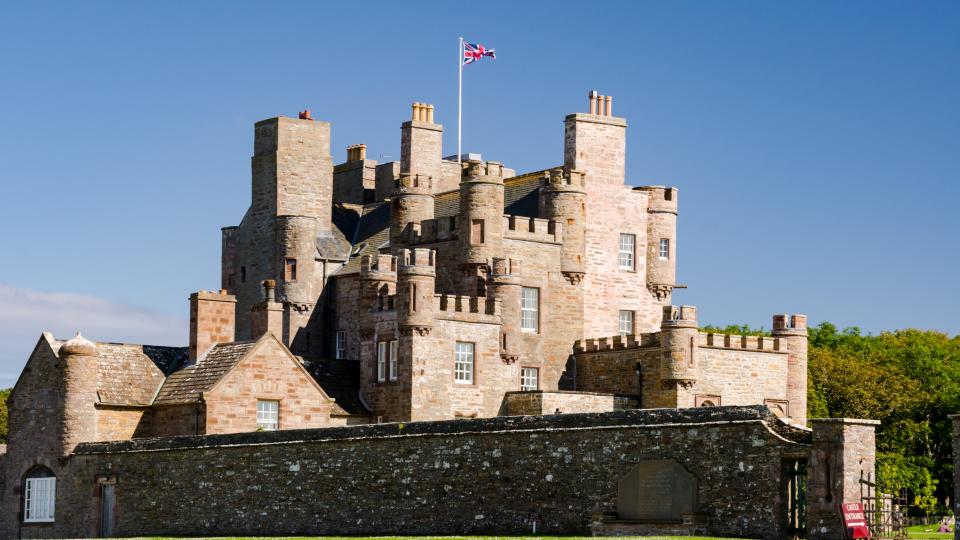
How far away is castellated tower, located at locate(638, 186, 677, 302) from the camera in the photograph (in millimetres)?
68125

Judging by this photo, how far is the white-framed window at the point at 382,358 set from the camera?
196 feet

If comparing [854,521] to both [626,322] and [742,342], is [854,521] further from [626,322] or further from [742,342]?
[626,322]

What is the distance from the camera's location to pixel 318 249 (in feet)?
220

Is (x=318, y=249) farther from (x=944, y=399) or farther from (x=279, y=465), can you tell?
(x=944, y=399)

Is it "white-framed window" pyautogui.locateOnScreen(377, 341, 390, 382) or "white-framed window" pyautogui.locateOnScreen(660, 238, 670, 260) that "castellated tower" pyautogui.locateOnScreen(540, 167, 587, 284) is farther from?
"white-framed window" pyautogui.locateOnScreen(377, 341, 390, 382)

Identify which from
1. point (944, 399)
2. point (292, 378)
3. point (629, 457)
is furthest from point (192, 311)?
point (944, 399)

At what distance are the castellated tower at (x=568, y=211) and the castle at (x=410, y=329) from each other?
0.25 ft

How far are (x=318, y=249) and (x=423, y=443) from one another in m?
26.9

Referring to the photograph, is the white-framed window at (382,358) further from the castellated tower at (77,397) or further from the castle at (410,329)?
the castellated tower at (77,397)

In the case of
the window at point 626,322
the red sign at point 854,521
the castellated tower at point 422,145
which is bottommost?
the red sign at point 854,521

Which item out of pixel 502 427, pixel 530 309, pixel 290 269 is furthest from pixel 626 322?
pixel 502 427

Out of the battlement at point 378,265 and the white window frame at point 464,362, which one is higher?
the battlement at point 378,265

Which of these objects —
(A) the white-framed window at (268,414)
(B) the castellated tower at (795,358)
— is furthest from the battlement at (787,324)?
(A) the white-framed window at (268,414)

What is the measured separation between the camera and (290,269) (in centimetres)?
6600
